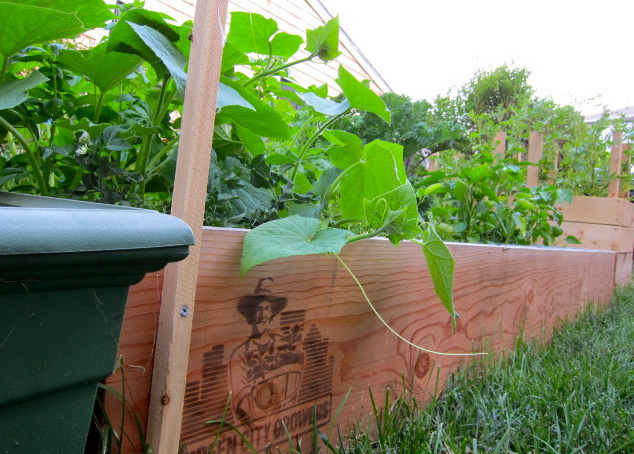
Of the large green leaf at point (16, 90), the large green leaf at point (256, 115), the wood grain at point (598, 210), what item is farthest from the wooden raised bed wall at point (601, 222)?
the large green leaf at point (16, 90)

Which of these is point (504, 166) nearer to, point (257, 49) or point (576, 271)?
point (576, 271)

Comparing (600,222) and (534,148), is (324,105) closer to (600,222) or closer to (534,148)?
(534,148)

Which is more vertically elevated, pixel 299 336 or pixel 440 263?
pixel 440 263

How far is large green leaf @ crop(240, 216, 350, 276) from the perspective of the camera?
0.67 metres

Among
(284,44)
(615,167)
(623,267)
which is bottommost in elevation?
(623,267)

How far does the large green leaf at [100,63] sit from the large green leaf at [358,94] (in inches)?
13.7

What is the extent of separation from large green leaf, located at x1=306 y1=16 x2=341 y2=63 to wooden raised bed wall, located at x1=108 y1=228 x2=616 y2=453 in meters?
0.36

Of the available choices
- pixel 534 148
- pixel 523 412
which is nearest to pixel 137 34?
pixel 523 412

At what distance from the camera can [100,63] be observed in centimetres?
75

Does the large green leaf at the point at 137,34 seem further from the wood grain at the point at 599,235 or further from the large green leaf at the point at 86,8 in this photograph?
the wood grain at the point at 599,235

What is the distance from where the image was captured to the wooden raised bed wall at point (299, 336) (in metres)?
0.69

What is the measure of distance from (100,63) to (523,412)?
44.7 inches

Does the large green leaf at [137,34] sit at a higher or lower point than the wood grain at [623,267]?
higher

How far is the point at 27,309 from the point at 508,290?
1.56 m
